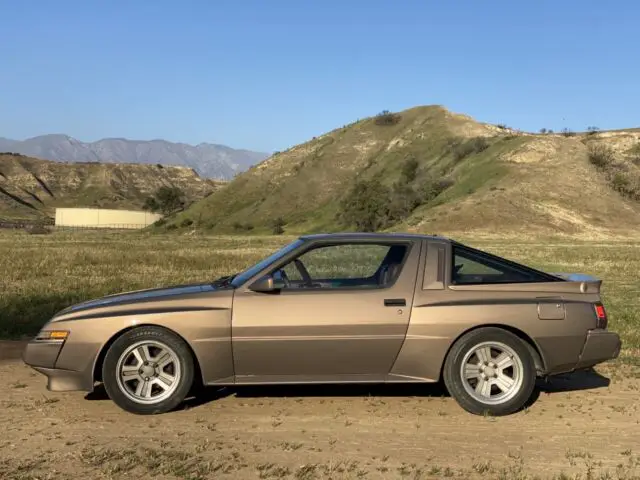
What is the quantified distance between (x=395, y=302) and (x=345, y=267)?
0.87 m

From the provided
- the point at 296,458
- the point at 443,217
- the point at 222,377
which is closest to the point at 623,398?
the point at 296,458

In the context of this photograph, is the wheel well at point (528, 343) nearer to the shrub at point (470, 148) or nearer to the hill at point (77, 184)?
the shrub at point (470, 148)

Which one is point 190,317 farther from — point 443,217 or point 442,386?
point 443,217

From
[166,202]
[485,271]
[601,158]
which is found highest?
[601,158]

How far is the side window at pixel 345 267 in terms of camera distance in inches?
206

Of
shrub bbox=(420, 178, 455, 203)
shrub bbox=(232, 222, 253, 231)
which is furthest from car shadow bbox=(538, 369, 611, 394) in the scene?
shrub bbox=(232, 222, 253, 231)

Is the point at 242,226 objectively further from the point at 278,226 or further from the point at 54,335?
the point at 54,335

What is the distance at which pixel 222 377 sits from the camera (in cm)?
493

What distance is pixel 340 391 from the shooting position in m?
5.63

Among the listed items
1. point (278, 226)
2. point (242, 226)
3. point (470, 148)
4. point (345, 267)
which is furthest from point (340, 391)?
point (242, 226)

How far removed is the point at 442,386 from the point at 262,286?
2.18 metres

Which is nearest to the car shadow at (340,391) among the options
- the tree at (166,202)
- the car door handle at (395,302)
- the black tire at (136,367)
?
the black tire at (136,367)

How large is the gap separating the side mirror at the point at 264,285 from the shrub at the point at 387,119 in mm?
97460

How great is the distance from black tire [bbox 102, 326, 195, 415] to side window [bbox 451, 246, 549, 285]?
2.38m
